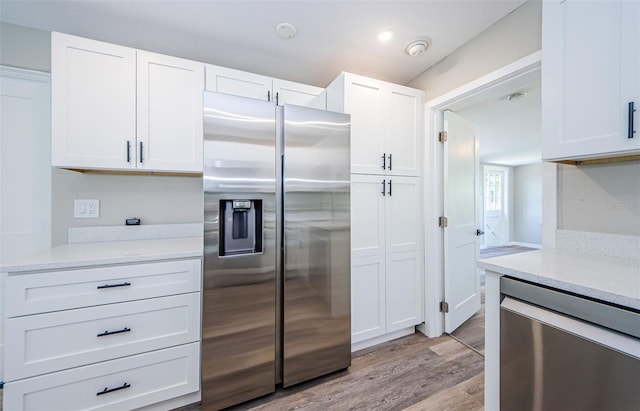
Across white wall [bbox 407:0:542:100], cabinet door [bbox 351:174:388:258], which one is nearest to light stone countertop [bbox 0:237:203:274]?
cabinet door [bbox 351:174:388:258]

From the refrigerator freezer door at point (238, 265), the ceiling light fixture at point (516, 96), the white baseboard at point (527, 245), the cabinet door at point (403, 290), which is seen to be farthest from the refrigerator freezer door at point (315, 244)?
the white baseboard at point (527, 245)

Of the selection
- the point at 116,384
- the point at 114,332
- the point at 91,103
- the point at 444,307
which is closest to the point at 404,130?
the point at 444,307

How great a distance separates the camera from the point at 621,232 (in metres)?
1.19

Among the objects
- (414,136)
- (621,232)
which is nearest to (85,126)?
(414,136)

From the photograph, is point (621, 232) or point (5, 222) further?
point (5, 222)

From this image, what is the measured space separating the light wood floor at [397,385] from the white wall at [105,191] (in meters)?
1.42

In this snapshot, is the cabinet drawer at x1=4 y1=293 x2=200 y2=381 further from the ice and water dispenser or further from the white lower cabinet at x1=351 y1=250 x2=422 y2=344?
the white lower cabinet at x1=351 y1=250 x2=422 y2=344

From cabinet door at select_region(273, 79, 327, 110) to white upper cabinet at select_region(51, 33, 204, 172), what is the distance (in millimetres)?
583

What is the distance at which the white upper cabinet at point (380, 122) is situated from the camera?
6.43 ft

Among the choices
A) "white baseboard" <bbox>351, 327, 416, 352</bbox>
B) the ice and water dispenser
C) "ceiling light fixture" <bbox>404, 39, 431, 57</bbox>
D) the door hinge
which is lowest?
"white baseboard" <bbox>351, 327, 416, 352</bbox>

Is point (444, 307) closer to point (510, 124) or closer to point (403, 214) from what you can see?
point (403, 214)

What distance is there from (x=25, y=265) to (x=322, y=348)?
5.46 feet

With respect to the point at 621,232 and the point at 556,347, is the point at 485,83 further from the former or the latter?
the point at 556,347

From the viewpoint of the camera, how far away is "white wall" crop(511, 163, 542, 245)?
6.11 meters
